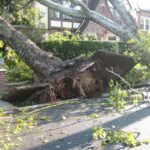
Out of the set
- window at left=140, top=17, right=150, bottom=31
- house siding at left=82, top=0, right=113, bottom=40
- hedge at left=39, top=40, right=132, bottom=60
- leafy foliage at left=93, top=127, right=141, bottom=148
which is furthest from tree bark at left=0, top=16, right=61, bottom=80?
window at left=140, top=17, right=150, bottom=31

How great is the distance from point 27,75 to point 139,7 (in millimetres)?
35253

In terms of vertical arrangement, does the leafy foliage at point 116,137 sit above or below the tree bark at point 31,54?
below

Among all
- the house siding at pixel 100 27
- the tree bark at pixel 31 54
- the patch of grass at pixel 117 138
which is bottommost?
the patch of grass at pixel 117 138

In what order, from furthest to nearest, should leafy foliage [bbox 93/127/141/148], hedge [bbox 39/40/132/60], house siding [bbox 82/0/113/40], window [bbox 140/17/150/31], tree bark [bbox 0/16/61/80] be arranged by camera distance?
window [bbox 140/17/150/31] < house siding [bbox 82/0/113/40] < hedge [bbox 39/40/132/60] < tree bark [bbox 0/16/61/80] < leafy foliage [bbox 93/127/141/148]

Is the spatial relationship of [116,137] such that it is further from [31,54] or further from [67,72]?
[31,54]

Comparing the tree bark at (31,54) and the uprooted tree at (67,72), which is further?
the tree bark at (31,54)

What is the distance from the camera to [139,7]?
152ft

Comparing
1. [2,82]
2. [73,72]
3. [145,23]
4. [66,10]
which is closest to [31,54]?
[73,72]

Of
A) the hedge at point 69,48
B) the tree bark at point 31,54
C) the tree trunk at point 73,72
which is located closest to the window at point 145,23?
the hedge at point 69,48

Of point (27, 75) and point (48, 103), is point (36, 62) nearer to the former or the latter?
point (48, 103)

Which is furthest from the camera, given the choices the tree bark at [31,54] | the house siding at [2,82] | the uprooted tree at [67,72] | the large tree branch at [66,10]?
the large tree branch at [66,10]

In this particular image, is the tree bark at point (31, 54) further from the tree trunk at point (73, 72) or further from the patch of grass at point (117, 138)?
the patch of grass at point (117, 138)

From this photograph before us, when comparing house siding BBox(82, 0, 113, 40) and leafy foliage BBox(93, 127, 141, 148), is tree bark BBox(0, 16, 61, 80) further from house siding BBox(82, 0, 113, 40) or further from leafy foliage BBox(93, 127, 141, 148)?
house siding BBox(82, 0, 113, 40)

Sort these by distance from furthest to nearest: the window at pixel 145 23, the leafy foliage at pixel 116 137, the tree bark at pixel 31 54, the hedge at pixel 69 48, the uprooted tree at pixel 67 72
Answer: the window at pixel 145 23
the hedge at pixel 69 48
the tree bark at pixel 31 54
the uprooted tree at pixel 67 72
the leafy foliage at pixel 116 137
